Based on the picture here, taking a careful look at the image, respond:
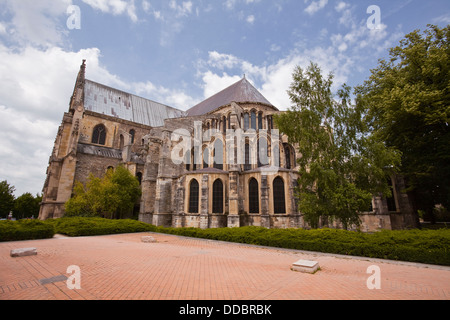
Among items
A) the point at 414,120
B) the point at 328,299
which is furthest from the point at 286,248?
the point at 414,120

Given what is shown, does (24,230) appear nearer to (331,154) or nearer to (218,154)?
(218,154)

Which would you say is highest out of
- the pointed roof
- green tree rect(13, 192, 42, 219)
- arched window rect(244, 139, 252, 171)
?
the pointed roof

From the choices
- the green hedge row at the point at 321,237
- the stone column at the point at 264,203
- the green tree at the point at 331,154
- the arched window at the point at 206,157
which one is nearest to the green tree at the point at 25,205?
the green hedge row at the point at 321,237

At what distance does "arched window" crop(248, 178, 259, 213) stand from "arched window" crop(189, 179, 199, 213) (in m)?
5.29

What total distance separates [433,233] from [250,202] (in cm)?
1292

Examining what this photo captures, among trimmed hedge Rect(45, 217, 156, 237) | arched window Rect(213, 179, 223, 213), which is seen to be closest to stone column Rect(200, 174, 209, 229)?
arched window Rect(213, 179, 223, 213)

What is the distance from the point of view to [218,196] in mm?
20703

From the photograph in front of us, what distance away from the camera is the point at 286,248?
11375mm

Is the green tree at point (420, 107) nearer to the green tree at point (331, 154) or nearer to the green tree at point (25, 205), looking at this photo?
the green tree at point (331, 154)

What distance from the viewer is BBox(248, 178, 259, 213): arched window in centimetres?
1978

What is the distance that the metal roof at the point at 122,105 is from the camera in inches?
1280

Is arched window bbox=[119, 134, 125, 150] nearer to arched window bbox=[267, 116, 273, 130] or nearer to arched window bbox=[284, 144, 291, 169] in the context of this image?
arched window bbox=[267, 116, 273, 130]

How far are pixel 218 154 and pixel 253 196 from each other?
706 centimetres
